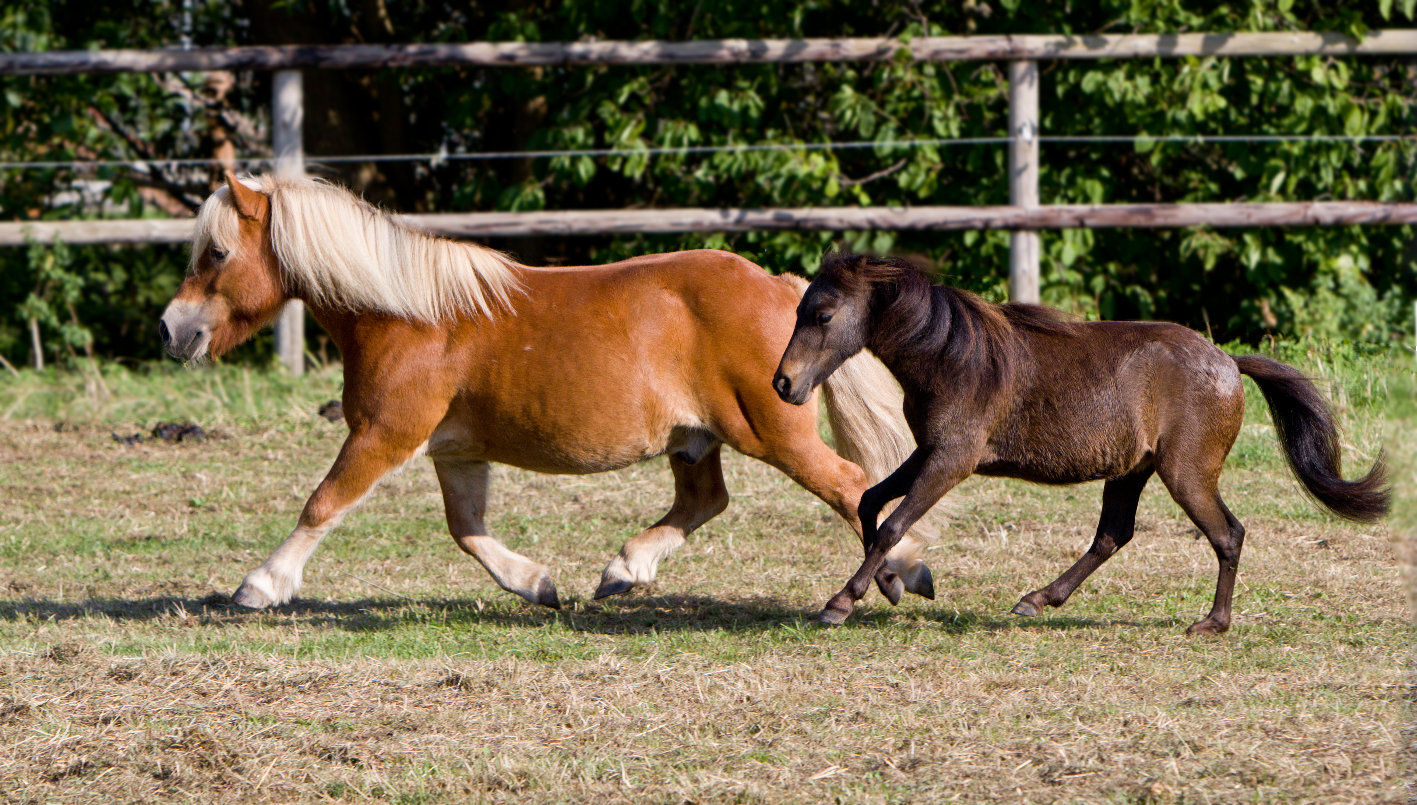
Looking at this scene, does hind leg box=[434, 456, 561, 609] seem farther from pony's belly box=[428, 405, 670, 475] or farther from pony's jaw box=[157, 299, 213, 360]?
pony's jaw box=[157, 299, 213, 360]

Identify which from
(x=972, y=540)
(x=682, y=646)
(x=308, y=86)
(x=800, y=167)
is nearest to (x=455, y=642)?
(x=682, y=646)

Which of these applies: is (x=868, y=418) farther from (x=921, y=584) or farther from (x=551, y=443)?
(x=551, y=443)

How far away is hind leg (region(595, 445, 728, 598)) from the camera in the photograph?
5242mm

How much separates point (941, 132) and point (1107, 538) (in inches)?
213

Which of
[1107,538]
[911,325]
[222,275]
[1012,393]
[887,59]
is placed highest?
[887,59]

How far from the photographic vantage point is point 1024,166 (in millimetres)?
9461

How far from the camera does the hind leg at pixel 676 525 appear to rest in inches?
206

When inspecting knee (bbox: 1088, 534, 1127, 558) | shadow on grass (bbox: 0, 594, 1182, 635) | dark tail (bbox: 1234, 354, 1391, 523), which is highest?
dark tail (bbox: 1234, 354, 1391, 523)

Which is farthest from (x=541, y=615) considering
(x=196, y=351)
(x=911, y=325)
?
(x=911, y=325)

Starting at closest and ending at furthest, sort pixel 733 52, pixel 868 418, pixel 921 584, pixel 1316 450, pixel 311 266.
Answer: pixel 1316 450, pixel 921 584, pixel 311 266, pixel 868 418, pixel 733 52

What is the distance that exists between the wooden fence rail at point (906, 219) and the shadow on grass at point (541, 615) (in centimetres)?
434

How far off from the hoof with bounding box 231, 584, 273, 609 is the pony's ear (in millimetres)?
1322

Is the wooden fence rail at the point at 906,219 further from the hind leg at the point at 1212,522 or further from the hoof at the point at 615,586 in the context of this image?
the hind leg at the point at 1212,522

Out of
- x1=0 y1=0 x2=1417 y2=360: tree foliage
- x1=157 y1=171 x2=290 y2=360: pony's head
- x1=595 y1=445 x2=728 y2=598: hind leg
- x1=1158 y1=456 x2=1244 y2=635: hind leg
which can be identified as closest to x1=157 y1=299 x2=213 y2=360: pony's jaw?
x1=157 y1=171 x2=290 y2=360: pony's head
